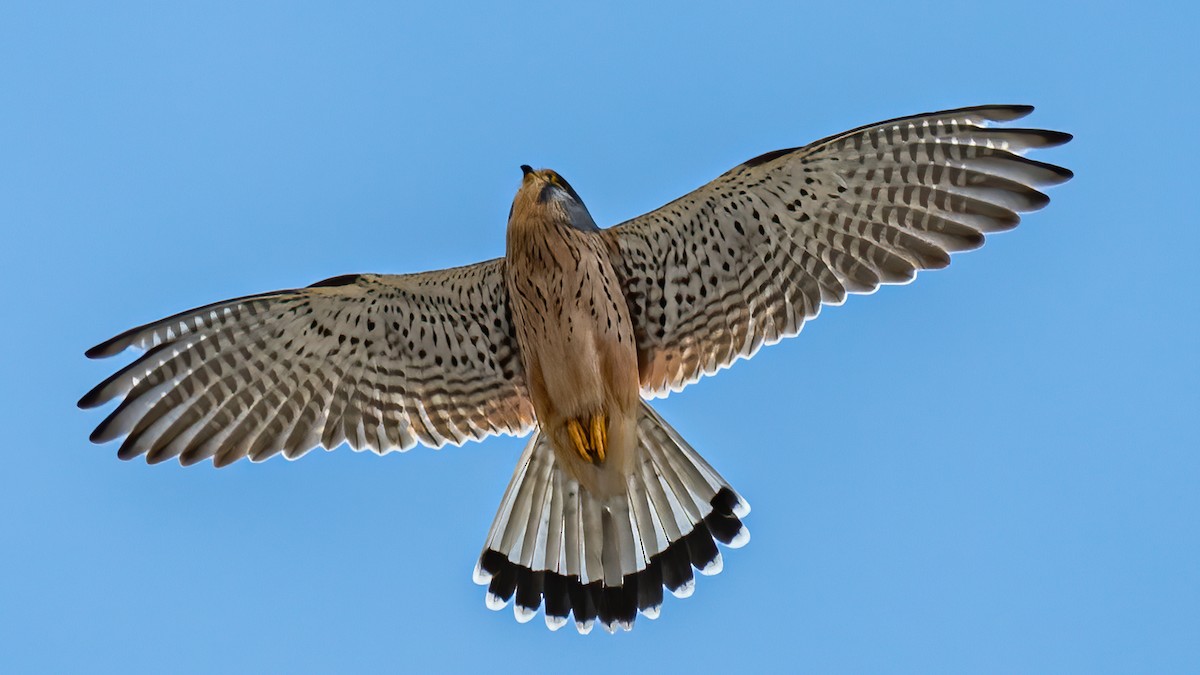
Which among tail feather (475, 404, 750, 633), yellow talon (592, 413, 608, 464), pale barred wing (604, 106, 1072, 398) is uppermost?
pale barred wing (604, 106, 1072, 398)

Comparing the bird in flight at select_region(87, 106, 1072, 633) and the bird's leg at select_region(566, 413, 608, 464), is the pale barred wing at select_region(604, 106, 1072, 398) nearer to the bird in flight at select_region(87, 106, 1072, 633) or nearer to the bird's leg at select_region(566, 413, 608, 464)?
the bird in flight at select_region(87, 106, 1072, 633)

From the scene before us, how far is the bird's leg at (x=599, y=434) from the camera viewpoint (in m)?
8.20

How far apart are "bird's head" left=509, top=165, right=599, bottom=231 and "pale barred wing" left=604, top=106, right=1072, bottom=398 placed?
0.25 m

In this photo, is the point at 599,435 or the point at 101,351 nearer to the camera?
the point at 101,351

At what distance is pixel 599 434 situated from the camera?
821 cm

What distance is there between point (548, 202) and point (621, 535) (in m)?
2.17

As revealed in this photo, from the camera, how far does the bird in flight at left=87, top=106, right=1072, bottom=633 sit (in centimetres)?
811

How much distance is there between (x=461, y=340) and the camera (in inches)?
338

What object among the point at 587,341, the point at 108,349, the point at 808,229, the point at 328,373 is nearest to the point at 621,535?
the point at 587,341

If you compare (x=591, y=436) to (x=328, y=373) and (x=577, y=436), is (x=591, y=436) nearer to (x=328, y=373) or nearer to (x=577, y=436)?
(x=577, y=436)

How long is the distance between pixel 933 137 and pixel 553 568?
356 cm

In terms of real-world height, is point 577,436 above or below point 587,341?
below

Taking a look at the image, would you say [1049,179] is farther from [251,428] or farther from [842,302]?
[251,428]

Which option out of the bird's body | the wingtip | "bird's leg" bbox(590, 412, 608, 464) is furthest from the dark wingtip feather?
"bird's leg" bbox(590, 412, 608, 464)
